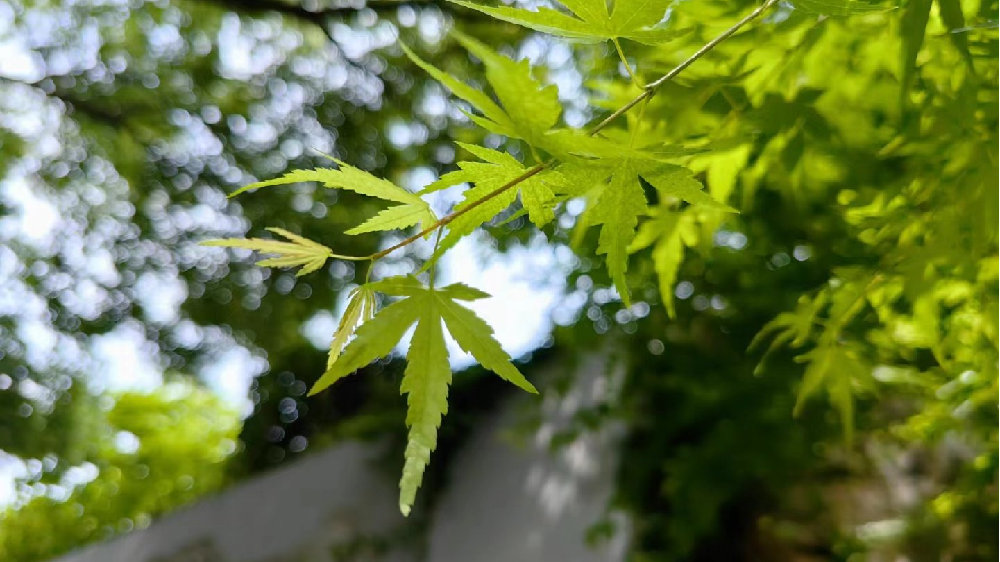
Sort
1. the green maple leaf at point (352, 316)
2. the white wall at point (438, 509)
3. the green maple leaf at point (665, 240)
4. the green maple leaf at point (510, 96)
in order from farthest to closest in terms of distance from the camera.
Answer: the white wall at point (438, 509)
the green maple leaf at point (665, 240)
the green maple leaf at point (352, 316)
the green maple leaf at point (510, 96)

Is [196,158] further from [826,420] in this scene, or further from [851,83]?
[851,83]

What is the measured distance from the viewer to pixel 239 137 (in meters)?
3.06

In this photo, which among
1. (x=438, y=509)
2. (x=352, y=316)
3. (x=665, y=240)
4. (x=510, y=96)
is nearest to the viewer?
(x=510, y=96)

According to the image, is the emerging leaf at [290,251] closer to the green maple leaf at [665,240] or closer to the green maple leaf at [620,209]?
the green maple leaf at [620,209]

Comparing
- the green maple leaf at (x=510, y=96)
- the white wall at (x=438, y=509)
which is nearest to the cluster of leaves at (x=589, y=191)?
the green maple leaf at (x=510, y=96)

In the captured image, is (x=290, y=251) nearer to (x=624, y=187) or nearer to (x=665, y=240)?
(x=624, y=187)

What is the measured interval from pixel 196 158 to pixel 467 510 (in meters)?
1.93

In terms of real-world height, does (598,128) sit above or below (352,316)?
above

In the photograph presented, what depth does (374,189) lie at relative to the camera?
373mm

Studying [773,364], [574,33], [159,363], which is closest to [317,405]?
[159,363]

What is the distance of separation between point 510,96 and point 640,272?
80 centimetres

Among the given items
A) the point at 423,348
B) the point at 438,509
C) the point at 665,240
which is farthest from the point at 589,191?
the point at 438,509

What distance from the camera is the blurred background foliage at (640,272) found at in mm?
Answer: 633

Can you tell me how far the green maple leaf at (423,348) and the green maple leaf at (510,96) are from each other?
11cm
